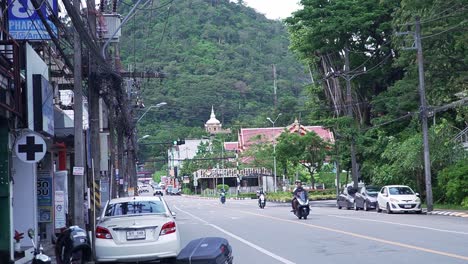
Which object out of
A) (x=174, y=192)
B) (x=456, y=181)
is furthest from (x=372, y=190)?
(x=174, y=192)

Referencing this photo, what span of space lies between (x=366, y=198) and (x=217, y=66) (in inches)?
993

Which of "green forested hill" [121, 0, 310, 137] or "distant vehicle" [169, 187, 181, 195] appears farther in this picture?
"distant vehicle" [169, 187, 181, 195]

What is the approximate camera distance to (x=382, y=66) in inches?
2087

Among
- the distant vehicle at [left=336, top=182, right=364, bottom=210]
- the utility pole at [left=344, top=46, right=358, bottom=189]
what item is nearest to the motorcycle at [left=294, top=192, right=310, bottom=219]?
the distant vehicle at [left=336, top=182, right=364, bottom=210]

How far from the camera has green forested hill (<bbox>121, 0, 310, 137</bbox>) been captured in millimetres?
44688

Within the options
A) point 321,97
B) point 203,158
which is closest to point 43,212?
point 321,97

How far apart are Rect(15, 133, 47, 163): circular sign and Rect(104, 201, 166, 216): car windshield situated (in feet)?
7.06

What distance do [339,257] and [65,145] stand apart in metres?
14.7

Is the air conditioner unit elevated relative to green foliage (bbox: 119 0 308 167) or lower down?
lower down

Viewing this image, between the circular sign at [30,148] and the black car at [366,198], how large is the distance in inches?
1140

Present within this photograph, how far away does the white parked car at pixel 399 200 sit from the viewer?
3666 cm

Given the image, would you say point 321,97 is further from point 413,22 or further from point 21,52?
point 21,52

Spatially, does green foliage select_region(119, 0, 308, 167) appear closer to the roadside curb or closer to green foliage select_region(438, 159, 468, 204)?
the roadside curb

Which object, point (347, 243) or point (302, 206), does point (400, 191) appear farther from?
point (347, 243)
